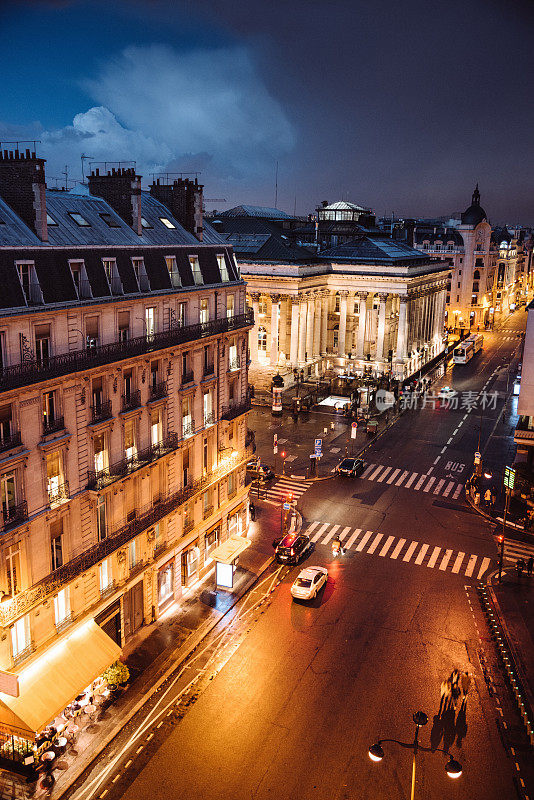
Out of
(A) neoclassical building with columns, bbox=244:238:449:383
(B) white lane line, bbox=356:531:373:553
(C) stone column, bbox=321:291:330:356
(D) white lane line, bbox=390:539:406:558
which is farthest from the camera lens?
(C) stone column, bbox=321:291:330:356

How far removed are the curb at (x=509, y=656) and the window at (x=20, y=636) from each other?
25140 millimetres

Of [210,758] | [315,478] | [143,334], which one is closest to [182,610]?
[210,758]

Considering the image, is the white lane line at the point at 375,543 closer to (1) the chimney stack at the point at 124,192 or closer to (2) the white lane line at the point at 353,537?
(2) the white lane line at the point at 353,537

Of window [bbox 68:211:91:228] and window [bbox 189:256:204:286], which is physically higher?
window [bbox 68:211:91:228]

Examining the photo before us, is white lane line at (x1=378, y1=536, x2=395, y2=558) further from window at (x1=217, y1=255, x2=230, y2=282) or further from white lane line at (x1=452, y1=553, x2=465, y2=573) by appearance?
window at (x1=217, y1=255, x2=230, y2=282)

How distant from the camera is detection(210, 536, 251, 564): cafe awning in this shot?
149ft

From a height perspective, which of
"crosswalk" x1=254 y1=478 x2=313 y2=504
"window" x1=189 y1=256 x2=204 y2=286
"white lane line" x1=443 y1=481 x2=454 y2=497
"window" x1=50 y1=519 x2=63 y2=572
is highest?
"window" x1=189 y1=256 x2=204 y2=286

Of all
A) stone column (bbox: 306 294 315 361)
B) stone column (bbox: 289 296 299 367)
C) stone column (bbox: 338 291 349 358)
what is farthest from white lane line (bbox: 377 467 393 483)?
stone column (bbox: 338 291 349 358)

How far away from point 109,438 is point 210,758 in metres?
16.7

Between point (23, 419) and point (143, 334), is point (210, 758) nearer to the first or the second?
point (23, 419)

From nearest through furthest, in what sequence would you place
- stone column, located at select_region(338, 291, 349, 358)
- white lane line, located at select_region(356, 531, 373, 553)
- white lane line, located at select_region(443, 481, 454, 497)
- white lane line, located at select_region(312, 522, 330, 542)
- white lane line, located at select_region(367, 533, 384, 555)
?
white lane line, located at select_region(367, 533, 384, 555), white lane line, located at select_region(356, 531, 373, 553), white lane line, located at select_region(312, 522, 330, 542), white lane line, located at select_region(443, 481, 454, 497), stone column, located at select_region(338, 291, 349, 358)

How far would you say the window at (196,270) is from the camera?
143 feet

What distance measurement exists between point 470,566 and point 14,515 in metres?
35.3

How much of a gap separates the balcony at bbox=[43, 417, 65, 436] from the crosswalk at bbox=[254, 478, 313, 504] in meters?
33.4
